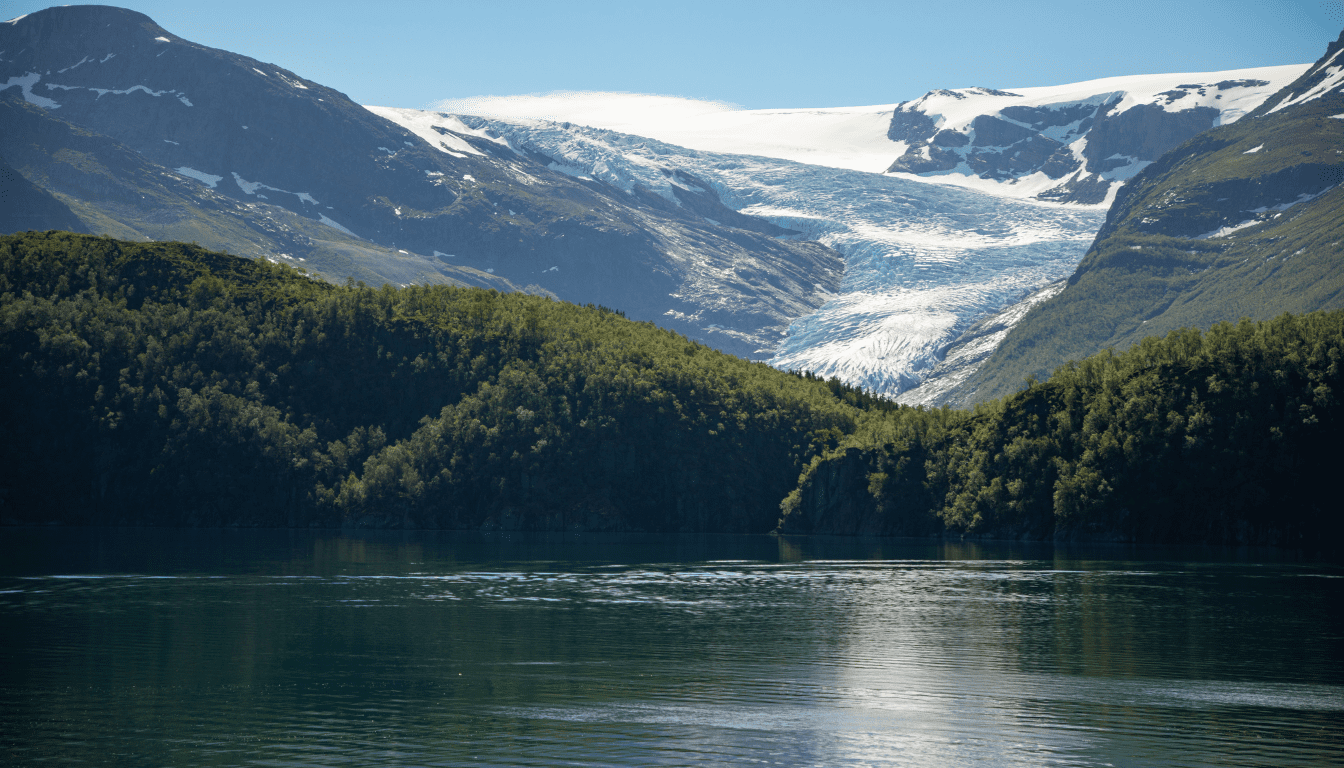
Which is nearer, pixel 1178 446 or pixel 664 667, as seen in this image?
pixel 664 667

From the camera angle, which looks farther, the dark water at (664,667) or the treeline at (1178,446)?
the treeline at (1178,446)

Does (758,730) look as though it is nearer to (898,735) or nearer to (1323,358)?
(898,735)

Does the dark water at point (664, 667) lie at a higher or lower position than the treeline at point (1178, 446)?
lower

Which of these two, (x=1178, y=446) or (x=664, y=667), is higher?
(x=1178, y=446)

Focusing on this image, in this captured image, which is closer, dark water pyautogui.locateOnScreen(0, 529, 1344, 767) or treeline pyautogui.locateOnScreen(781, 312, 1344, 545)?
dark water pyautogui.locateOnScreen(0, 529, 1344, 767)

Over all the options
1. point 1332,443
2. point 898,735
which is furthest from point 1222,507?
point 898,735
